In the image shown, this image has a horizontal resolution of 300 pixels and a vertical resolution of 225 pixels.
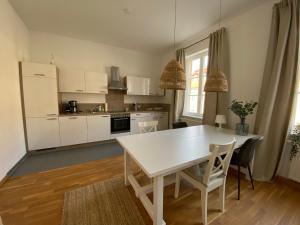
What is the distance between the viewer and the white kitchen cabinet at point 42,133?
296 centimetres

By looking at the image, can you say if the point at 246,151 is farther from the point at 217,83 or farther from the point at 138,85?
the point at 138,85

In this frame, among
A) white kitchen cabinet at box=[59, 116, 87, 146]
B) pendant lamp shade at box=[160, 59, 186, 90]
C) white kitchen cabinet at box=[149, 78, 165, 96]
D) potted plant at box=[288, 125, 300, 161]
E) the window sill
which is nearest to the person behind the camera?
pendant lamp shade at box=[160, 59, 186, 90]

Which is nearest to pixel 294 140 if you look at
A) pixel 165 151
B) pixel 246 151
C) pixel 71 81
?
pixel 246 151

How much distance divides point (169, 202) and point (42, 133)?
308cm

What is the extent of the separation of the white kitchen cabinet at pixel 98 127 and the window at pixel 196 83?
2297 millimetres

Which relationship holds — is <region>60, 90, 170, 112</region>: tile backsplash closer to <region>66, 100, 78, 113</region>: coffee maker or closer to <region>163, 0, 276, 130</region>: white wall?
<region>66, 100, 78, 113</region>: coffee maker

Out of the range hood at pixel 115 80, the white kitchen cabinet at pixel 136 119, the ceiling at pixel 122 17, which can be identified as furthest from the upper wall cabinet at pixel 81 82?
the white kitchen cabinet at pixel 136 119

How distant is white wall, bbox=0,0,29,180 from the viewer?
209cm

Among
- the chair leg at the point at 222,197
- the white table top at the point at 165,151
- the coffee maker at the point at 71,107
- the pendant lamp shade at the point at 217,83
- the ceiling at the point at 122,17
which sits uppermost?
the ceiling at the point at 122,17

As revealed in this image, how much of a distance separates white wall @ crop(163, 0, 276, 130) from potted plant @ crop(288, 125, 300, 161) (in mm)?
512

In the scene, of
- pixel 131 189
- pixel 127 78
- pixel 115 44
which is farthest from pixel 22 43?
pixel 131 189

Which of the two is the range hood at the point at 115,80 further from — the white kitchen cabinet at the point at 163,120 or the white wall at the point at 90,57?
the white kitchen cabinet at the point at 163,120

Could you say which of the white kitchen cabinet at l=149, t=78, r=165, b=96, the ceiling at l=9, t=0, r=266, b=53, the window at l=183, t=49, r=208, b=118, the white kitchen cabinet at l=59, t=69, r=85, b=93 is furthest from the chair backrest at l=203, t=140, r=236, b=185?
the white kitchen cabinet at l=149, t=78, r=165, b=96

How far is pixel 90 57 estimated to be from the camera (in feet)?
12.8
